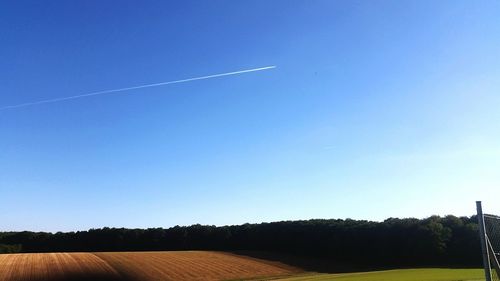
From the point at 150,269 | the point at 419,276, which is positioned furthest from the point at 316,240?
the point at 419,276

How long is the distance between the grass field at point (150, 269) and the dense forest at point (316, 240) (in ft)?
69.6

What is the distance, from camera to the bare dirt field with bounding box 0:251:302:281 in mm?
62406

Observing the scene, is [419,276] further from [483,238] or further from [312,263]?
[312,263]

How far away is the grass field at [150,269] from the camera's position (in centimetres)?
6109

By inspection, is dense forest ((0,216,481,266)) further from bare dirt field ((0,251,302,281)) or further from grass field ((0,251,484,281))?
bare dirt field ((0,251,302,281))

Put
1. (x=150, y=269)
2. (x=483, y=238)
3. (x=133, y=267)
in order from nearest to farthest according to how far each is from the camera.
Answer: (x=483, y=238)
(x=150, y=269)
(x=133, y=267)

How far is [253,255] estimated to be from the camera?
9625cm

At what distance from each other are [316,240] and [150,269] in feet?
148

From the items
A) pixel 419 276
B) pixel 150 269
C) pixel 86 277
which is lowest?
pixel 86 277

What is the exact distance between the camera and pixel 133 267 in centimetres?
7238

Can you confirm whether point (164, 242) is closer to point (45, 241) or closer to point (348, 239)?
point (45, 241)

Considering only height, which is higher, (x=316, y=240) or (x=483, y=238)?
(x=316, y=240)

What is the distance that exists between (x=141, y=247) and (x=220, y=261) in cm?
3889

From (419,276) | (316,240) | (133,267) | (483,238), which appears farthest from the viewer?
(316,240)
